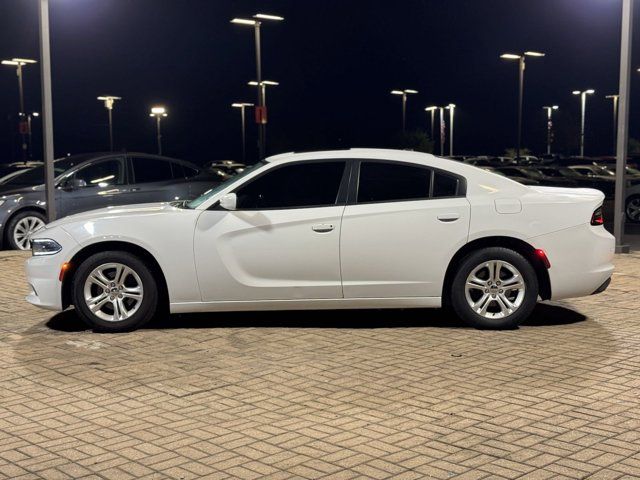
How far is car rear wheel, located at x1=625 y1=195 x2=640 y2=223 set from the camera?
21625 millimetres

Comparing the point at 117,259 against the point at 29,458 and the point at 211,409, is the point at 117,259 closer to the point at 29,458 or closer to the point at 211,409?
the point at 211,409

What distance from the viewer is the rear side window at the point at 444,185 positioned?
8336 millimetres

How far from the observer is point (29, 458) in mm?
4863

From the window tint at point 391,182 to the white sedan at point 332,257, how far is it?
37mm

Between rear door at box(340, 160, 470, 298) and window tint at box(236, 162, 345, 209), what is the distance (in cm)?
28

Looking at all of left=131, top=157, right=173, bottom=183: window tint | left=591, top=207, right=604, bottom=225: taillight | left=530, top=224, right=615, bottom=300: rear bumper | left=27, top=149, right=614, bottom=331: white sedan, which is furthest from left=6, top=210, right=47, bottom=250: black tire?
left=591, top=207, right=604, bottom=225: taillight

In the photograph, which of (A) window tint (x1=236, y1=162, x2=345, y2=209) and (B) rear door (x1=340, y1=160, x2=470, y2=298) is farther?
(A) window tint (x1=236, y1=162, x2=345, y2=209)

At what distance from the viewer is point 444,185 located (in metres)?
8.36

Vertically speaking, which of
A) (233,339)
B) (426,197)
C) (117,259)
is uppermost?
(426,197)

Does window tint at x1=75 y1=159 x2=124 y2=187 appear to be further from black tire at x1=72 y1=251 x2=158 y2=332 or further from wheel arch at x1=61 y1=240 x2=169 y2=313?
black tire at x1=72 y1=251 x2=158 y2=332

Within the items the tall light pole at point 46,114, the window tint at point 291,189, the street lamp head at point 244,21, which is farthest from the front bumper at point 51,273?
the street lamp head at point 244,21

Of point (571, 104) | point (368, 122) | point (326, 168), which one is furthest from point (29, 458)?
point (571, 104)

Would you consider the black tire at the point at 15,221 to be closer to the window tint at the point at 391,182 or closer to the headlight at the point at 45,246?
the headlight at the point at 45,246

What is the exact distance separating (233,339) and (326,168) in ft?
5.88
